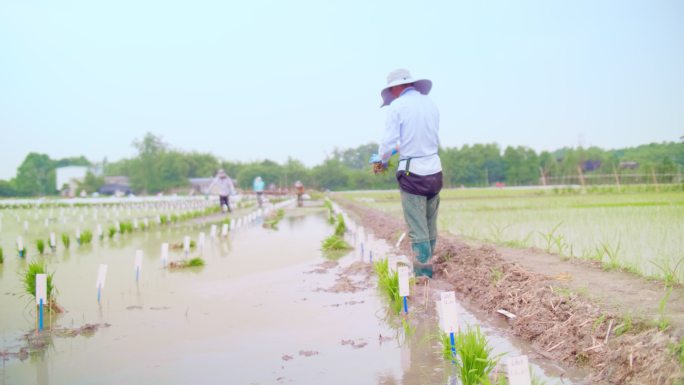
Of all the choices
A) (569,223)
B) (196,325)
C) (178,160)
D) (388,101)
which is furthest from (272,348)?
(178,160)

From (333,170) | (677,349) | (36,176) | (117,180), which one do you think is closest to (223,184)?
(677,349)

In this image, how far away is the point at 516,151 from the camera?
5019cm

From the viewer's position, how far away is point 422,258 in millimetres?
4449

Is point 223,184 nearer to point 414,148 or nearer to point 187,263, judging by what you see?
point 187,263

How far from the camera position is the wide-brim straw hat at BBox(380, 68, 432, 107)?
435cm

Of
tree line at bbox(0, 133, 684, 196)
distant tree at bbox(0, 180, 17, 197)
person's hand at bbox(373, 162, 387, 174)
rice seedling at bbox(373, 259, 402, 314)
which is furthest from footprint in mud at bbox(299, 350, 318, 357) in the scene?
distant tree at bbox(0, 180, 17, 197)

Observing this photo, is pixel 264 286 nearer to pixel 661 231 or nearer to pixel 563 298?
pixel 563 298

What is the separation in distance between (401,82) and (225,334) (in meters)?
2.47

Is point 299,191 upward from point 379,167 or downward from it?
downward

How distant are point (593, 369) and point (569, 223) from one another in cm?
724

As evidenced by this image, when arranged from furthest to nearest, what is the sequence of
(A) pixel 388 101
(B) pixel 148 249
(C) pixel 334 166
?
(C) pixel 334 166, (B) pixel 148 249, (A) pixel 388 101

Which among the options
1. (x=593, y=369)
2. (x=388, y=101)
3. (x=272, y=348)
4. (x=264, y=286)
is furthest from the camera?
(x=264, y=286)

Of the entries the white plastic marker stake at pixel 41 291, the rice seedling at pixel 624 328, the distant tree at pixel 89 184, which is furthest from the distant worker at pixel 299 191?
the distant tree at pixel 89 184

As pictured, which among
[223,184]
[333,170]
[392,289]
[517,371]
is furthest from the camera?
[333,170]
